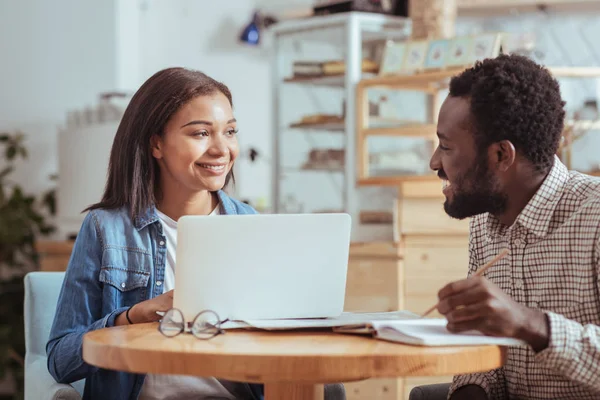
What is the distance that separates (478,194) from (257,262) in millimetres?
442

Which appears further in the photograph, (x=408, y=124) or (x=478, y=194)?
(x=408, y=124)

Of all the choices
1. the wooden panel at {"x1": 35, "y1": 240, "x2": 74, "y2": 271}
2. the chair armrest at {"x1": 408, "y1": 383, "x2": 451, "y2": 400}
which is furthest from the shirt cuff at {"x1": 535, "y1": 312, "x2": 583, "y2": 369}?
the wooden panel at {"x1": 35, "y1": 240, "x2": 74, "y2": 271}

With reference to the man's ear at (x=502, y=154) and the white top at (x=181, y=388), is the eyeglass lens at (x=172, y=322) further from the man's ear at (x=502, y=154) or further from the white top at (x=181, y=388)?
the man's ear at (x=502, y=154)

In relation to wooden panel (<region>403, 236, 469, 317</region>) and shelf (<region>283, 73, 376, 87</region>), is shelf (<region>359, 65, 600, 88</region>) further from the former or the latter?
wooden panel (<region>403, 236, 469, 317</region>)

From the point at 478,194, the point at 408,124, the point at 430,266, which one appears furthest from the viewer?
the point at 408,124

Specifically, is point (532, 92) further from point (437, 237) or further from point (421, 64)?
point (421, 64)

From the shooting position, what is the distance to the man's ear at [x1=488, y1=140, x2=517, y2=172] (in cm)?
168

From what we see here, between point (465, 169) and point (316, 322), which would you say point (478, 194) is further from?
point (316, 322)

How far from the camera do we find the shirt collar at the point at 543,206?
1.68 meters

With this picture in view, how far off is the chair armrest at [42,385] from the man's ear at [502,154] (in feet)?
3.20

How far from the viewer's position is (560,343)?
146 cm

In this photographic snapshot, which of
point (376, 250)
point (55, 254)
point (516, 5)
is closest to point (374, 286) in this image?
point (376, 250)

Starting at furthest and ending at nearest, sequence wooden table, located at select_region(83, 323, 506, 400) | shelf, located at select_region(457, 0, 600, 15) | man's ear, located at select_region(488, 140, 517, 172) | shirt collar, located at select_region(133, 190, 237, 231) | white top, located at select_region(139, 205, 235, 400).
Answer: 1. shelf, located at select_region(457, 0, 600, 15)
2. shirt collar, located at select_region(133, 190, 237, 231)
3. white top, located at select_region(139, 205, 235, 400)
4. man's ear, located at select_region(488, 140, 517, 172)
5. wooden table, located at select_region(83, 323, 506, 400)

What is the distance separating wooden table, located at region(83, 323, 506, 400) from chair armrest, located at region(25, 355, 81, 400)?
0.43 m
